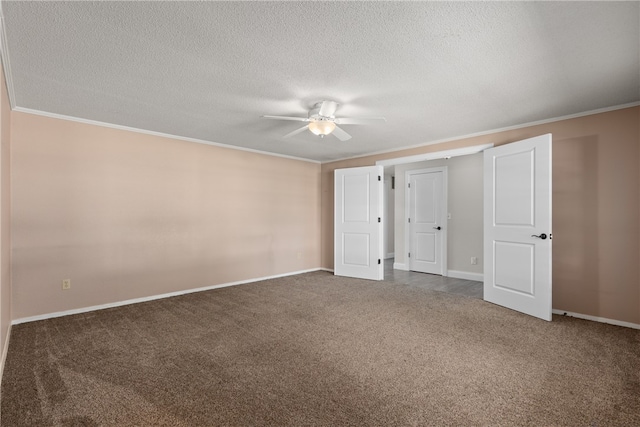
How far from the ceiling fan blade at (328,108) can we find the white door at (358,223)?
2.65 meters

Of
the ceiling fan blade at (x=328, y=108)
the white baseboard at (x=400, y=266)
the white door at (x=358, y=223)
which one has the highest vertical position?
the ceiling fan blade at (x=328, y=108)

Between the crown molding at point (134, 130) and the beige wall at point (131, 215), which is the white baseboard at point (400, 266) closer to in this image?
the beige wall at point (131, 215)

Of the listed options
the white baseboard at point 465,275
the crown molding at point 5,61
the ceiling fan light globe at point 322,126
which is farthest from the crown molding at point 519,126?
the crown molding at point 5,61

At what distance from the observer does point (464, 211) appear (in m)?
5.82

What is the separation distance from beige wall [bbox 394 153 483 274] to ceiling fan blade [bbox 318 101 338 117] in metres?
3.66

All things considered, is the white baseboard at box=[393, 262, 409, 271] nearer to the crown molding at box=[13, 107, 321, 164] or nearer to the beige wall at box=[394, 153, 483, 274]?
the beige wall at box=[394, 153, 483, 274]

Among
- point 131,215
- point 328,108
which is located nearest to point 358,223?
point 328,108

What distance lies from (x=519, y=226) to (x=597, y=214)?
77 centimetres

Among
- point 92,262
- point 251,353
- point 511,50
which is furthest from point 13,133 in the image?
point 511,50

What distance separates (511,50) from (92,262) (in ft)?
15.9

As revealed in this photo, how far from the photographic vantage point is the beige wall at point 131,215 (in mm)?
3445

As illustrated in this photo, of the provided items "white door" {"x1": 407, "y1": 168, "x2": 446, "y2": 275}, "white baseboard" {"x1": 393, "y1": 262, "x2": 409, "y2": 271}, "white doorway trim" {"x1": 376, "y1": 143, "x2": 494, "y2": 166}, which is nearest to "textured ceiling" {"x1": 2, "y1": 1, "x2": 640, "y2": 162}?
"white doorway trim" {"x1": 376, "y1": 143, "x2": 494, "y2": 166}

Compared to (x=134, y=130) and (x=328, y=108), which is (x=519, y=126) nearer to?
(x=328, y=108)

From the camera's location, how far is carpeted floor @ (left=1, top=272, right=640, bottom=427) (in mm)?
1794
